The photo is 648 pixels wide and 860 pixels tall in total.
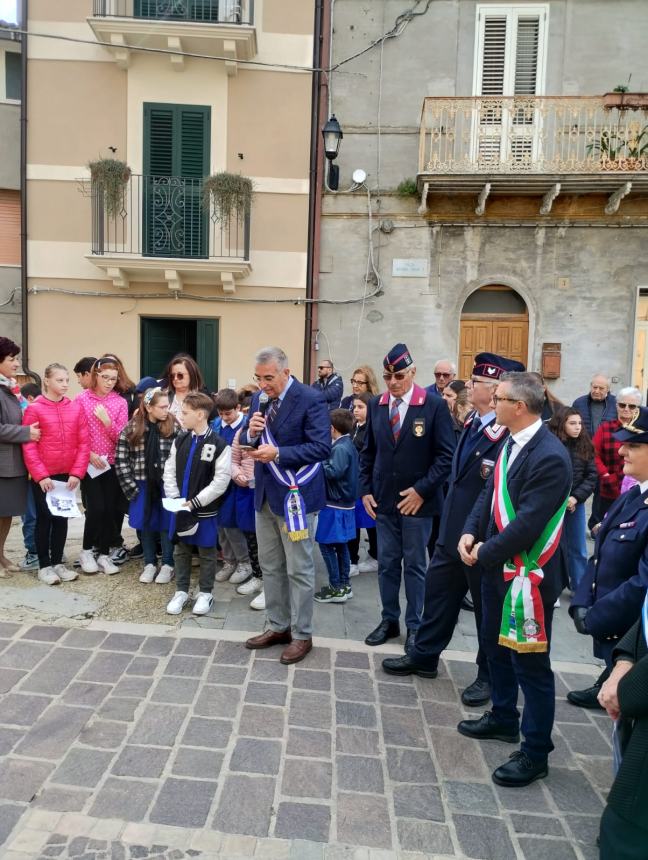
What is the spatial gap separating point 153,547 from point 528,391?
3.82 metres

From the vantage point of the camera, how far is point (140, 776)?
2.94 metres

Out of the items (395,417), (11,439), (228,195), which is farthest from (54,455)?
(228,195)

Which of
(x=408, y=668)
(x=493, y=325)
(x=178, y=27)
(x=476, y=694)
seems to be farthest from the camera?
(x=493, y=325)

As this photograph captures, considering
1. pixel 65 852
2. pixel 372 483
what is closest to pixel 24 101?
pixel 372 483

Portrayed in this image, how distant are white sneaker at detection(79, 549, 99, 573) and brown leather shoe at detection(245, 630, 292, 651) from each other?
2015 millimetres

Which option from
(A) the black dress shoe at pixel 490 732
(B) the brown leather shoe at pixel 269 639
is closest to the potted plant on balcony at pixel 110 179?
(B) the brown leather shoe at pixel 269 639

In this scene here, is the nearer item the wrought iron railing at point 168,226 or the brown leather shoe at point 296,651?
the brown leather shoe at point 296,651

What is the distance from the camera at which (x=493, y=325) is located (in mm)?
11672

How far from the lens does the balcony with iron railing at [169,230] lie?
11219mm

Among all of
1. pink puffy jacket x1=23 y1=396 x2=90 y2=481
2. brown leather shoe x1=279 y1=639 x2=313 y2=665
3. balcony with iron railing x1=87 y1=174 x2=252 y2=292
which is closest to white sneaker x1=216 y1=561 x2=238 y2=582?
pink puffy jacket x1=23 y1=396 x2=90 y2=481

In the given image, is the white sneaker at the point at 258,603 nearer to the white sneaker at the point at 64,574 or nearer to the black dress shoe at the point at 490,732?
the white sneaker at the point at 64,574

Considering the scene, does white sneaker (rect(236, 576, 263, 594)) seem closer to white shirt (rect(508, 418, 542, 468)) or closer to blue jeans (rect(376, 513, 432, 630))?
blue jeans (rect(376, 513, 432, 630))

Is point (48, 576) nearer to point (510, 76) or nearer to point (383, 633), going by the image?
point (383, 633)

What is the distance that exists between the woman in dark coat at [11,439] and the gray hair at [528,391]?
3.90m
